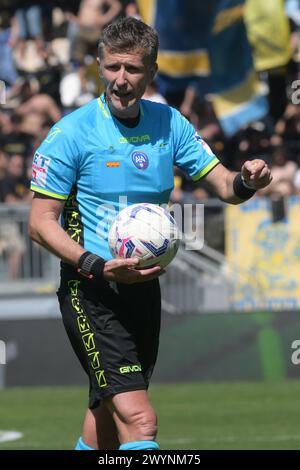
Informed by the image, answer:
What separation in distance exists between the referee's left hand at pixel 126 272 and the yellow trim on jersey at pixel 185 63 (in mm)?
11180

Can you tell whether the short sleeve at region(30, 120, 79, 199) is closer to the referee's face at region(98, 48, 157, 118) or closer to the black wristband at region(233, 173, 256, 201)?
the referee's face at region(98, 48, 157, 118)

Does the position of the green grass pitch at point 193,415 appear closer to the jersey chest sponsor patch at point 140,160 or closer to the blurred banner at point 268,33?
the jersey chest sponsor patch at point 140,160

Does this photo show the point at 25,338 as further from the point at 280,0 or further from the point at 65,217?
the point at 65,217

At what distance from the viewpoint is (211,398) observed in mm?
13305

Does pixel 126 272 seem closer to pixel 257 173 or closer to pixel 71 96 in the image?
pixel 257 173

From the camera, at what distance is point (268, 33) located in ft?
53.6

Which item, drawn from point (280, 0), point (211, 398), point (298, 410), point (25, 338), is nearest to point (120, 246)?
point (298, 410)

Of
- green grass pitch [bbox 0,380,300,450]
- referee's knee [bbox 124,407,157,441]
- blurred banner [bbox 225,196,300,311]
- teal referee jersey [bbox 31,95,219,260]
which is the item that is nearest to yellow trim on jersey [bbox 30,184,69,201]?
teal referee jersey [bbox 31,95,219,260]

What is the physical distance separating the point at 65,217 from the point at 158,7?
35.6 ft

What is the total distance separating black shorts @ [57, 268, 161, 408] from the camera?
21.7 feet

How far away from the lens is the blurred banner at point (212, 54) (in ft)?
55.4

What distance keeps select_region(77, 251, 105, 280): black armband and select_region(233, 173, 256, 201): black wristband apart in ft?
3.10

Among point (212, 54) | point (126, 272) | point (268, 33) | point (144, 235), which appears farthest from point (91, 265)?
Result: point (212, 54)

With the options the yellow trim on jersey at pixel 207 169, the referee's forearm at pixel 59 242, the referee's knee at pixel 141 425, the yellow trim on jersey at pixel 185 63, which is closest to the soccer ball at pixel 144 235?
the referee's forearm at pixel 59 242
